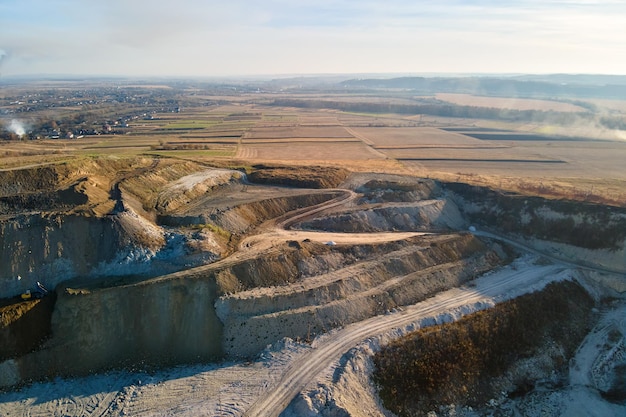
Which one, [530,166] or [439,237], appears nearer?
[439,237]

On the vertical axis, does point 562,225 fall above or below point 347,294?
above

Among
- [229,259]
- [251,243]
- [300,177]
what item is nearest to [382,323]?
[229,259]

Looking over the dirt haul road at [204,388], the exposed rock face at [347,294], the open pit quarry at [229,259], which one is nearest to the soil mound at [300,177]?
the open pit quarry at [229,259]

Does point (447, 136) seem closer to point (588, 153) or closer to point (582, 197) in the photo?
point (588, 153)

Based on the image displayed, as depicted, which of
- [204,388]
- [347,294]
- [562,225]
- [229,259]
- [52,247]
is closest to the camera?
[204,388]

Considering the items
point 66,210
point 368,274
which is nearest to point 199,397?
point 368,274

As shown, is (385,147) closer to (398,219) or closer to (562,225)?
(398,219)

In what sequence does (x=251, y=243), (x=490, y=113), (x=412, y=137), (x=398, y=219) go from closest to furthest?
(x=251, y=243)
(x=398, y=219)
(x=412, y=137)
(x=490, y=113)

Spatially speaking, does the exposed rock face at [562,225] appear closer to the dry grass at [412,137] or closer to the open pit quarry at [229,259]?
the open pit quarry at [229,259]
